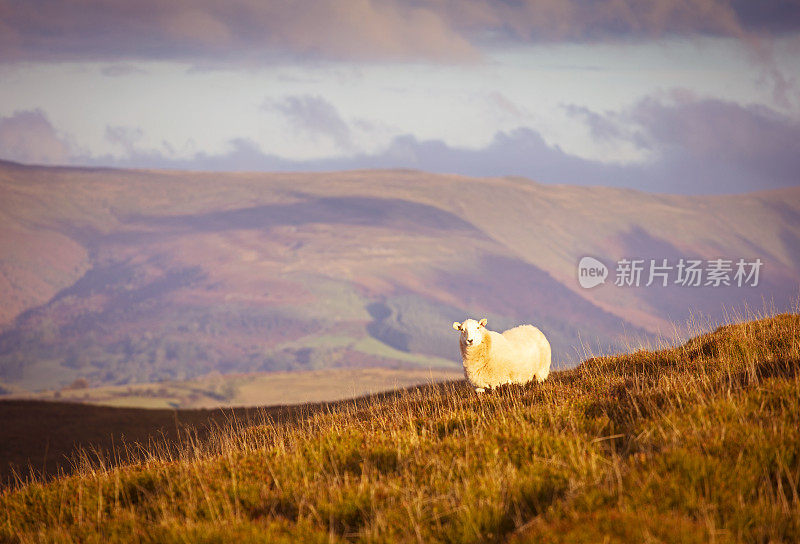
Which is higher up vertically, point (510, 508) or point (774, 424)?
point (774, 424)

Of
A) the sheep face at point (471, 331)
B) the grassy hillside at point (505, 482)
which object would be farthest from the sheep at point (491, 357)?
the grassy hillside at point (505, 482)

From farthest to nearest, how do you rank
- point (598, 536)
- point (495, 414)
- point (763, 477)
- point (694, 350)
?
point (694, 350) → point (495, 414) → point (763, 477) → point (598, 536)

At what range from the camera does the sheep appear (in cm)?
1627

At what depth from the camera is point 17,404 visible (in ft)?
133

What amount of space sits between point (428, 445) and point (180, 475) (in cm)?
331

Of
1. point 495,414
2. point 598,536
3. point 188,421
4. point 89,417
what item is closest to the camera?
point 598,536

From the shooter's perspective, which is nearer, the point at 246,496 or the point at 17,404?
the point at 246,496

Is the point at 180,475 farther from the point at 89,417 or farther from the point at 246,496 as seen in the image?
the point at 89,417

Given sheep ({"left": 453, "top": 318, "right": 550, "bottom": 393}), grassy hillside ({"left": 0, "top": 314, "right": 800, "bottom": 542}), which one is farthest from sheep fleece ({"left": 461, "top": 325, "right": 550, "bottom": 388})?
grassy hillside ({"left": 0, "top": 314, "right": 800, "bottom": 542})

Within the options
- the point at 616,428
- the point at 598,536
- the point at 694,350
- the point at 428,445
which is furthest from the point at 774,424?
the point at 694,350

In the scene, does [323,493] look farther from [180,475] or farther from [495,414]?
[495,414]

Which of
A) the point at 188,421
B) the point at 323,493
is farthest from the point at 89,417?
the point at 323,493

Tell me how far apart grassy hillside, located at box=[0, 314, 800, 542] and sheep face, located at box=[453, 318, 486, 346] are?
3097mm

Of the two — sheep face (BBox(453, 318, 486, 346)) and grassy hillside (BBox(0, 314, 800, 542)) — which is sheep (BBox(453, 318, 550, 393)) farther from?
A: grassy hillside (BBox(0, 314, 800, 542))
